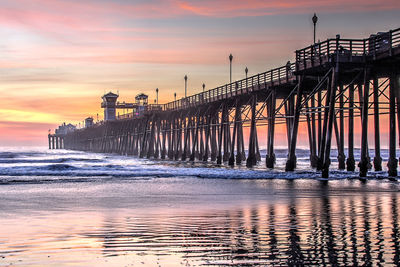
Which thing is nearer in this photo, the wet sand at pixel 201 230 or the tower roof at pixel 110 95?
the wet sand at pixel 201 230

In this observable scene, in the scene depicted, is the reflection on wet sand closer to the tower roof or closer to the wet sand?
the wet sand

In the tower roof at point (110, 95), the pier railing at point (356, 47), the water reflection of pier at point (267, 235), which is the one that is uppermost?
the tower roof at point (110, 95)

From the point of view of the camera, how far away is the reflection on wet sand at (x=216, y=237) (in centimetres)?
682

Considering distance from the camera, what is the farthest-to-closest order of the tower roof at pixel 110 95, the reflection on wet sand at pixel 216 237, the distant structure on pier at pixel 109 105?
the tower roof at pixel 110 95, the distant structure on pier at pixel 109 105, the reflection on wet sand at pixel 216 237

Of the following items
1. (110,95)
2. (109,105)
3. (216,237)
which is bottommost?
(216,237)

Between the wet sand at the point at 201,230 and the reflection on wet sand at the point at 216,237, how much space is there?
12 millimetres

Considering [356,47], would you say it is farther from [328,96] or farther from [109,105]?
[109,105]

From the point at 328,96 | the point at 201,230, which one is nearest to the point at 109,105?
the point at 328,96

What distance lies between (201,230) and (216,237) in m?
0.69

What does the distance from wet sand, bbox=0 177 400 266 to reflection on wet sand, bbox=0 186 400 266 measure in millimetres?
12

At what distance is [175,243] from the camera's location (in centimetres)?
786

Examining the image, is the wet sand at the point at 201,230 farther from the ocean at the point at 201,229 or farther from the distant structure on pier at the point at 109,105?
the distant structure on pier at the point at 109,105

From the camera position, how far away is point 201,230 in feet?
29.6

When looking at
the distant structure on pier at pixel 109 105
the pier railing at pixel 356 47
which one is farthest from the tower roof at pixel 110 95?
the pier railing at pixel 356 47
